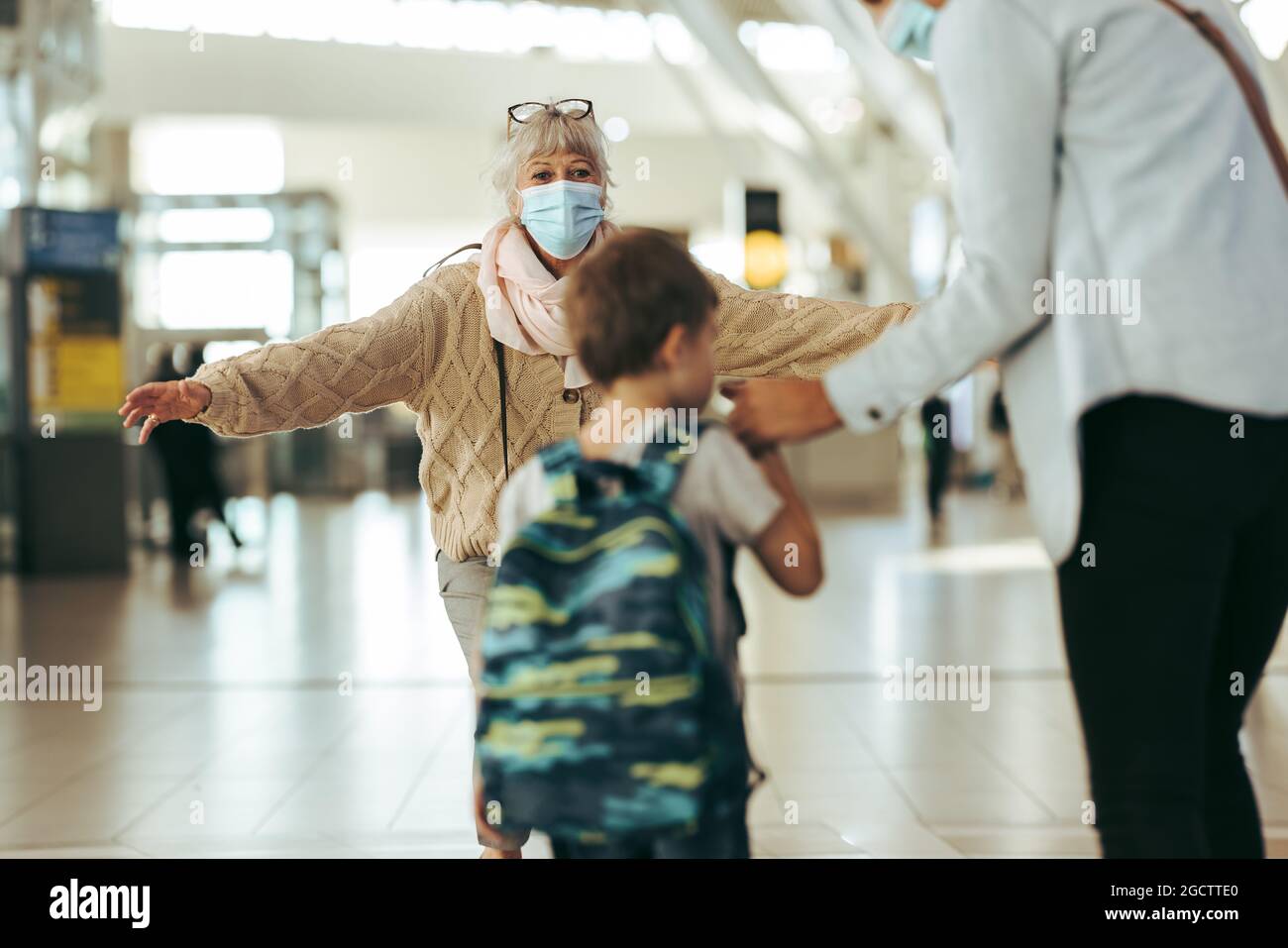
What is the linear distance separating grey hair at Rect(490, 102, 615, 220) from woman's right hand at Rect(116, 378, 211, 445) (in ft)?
2.17

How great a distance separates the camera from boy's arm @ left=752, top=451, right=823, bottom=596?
1.75 m

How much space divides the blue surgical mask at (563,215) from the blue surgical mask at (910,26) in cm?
66

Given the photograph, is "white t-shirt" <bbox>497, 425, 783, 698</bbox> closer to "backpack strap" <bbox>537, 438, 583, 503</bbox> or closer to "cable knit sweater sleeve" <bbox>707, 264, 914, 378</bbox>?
"backpack strap" <bbox>537, 438, 583, 503</bbox>

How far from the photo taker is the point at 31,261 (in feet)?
34.5

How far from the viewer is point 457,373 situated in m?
2.59

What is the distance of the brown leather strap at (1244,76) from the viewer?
1719mm

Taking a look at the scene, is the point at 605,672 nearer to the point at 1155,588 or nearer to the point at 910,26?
the point at 1155,588

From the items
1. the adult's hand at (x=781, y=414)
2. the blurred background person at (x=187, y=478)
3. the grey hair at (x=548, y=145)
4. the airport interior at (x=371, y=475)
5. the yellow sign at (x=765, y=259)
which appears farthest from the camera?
the yellow sign at (x=765, y=259)

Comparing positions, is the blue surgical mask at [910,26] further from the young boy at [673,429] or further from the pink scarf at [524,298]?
the pink scarf at [524,298]

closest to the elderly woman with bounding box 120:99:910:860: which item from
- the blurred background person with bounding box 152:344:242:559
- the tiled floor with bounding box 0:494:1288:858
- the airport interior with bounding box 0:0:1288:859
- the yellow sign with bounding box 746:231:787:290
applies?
the airport interior with bounding box 0:0:1288:859

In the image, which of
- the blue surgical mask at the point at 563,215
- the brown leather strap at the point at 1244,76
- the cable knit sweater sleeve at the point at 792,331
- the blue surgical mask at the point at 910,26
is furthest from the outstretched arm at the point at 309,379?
the brown leather strap at the point at 1244,76
